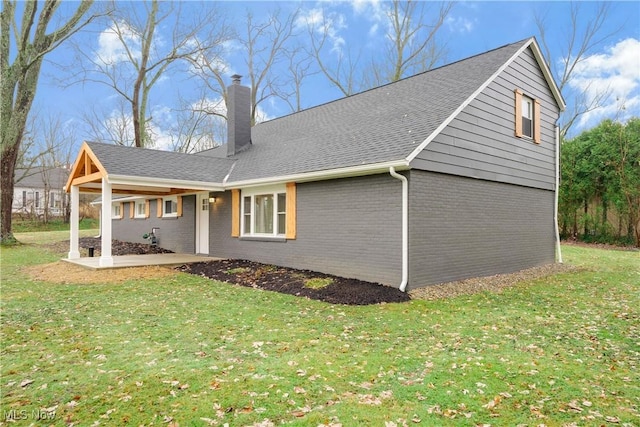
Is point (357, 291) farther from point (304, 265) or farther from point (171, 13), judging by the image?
point (171, 13)

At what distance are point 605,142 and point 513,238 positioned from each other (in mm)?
10405

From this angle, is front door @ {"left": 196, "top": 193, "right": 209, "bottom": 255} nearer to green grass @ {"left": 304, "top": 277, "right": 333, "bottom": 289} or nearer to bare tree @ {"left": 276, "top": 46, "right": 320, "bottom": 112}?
green grass @ {"left": 304, "top": 277, "right": 333, "bottom": 289}

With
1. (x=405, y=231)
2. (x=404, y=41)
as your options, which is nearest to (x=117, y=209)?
(x=404, y=41)

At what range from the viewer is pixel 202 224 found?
47.3ft

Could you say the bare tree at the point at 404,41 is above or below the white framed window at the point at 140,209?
above

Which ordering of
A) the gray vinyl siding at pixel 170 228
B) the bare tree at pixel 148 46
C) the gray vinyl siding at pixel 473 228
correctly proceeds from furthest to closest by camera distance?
1. the bare tree at pixel 148 46
2. the gray vinyl siding at pixel 170 228
3. the gray vinyl siding at pixel 473 228

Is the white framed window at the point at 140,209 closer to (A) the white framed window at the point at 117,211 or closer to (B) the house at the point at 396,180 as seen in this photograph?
(A) the white framed window at the point at 117,211

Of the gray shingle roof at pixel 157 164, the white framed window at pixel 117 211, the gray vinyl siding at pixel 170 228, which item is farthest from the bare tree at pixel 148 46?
the gray shingle roof at pixel 157 164

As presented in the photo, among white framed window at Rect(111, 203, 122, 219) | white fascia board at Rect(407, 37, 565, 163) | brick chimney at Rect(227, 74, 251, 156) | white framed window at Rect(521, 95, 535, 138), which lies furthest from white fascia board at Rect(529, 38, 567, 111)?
white framed window at Rect(111, 203, 122, 219)

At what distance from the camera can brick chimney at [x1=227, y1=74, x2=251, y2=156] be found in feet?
49.9

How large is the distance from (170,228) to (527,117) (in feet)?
44.3

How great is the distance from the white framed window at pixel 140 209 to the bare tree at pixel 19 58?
513 cm

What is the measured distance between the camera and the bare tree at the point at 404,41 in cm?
2333

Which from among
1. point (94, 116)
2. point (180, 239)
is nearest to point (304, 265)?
point (180, 239)
